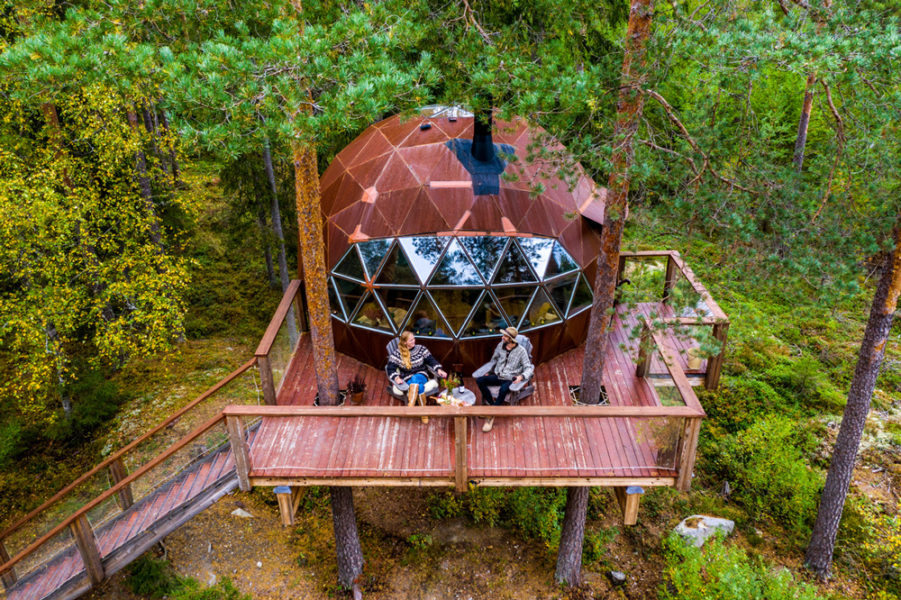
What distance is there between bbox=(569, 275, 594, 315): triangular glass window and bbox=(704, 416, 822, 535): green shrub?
631cm

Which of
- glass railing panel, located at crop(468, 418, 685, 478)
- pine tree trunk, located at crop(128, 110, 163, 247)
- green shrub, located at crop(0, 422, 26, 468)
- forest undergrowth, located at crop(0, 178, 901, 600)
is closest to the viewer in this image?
glass railing panel, located at crop(468, 418, 685, 478)

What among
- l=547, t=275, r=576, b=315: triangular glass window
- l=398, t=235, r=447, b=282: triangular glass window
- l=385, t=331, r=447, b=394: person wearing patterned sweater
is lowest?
l=385, t=331, r=447, b=394: person wearing patterned sweater

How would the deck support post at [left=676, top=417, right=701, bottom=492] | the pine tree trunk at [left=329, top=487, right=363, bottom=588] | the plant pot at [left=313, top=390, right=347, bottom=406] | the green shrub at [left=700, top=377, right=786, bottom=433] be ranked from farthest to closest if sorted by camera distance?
the green shrub at [left=700, top=377, right=786, bottom=433] < the pine tree trunk at [left=329, top=487, right=363, bottom=588] < the plant pot at [left=313, top=390, right=347, bottom=406] < the deck support post at [left=676, top=417, right=701, bottom=492]

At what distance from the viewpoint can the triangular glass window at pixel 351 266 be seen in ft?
26.0

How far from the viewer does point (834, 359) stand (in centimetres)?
1346

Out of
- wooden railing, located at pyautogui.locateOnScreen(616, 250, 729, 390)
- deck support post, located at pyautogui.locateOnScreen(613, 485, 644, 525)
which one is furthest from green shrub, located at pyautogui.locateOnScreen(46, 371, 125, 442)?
wooden railing, located at pyautogui.locateOnScreen(616, 250, 729, 390)

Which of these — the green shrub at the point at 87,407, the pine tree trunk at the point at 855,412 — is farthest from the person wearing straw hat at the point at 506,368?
the green shrub at the point at 87,407

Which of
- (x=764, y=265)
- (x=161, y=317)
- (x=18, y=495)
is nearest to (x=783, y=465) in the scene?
(x=764, y=265)

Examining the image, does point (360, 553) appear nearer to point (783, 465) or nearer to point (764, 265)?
point (764, 265)

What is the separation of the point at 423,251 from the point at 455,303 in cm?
96

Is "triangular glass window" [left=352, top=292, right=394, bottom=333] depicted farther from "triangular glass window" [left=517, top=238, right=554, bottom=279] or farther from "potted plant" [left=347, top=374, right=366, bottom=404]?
"triangular glass window" [left=517, top=238, right=554, bottom=279]

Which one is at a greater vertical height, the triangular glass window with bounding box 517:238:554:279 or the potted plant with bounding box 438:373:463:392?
the triangular glass window with bounding box 517:238:554:279

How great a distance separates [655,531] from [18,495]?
13.4 metres

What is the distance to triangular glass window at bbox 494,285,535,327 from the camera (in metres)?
7.68
